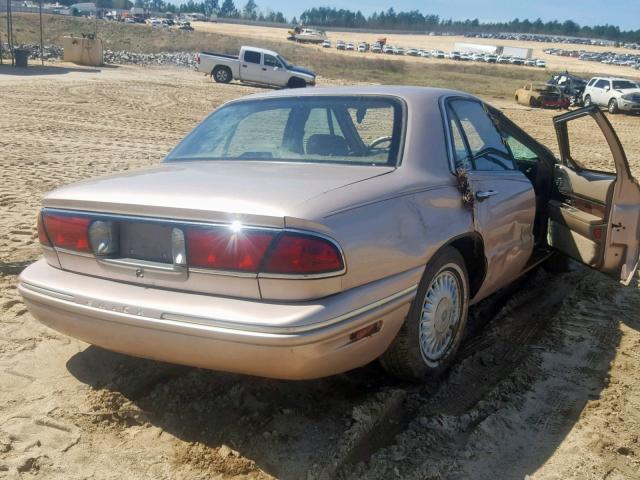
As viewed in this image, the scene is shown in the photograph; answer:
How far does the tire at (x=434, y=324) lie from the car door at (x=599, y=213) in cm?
133

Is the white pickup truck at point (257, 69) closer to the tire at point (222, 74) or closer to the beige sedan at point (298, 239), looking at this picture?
the tire at point (222, 74)

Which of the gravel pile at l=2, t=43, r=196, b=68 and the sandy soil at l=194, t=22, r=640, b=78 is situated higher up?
the sandy soil at l=194, t=22, r=640, b=78

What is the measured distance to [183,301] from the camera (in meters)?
2.73

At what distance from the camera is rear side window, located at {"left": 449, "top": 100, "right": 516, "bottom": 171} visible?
12.9 ft

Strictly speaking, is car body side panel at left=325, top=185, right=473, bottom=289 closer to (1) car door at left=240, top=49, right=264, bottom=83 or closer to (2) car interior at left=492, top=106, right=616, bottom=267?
(2) car interior at left=492, top=106, right=616, bottom=267

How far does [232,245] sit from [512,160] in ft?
8.28

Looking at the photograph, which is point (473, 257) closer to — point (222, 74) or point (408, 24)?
point (222, 74)

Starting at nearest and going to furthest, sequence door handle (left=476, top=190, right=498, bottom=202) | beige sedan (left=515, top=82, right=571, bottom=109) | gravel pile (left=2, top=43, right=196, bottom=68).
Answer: door handle (left=476, top=190, right=498, bottom=202) → beige sedan (left=515, top=82, right=571, bottom=109) → gravel pile (left=2, top=43, right=196, bottom=68)

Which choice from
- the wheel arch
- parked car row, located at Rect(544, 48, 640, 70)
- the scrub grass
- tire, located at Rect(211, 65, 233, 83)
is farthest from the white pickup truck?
parked car row, located at Rect(544, 48, 640, 70)

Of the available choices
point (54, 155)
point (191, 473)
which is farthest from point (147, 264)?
point (54, 155)

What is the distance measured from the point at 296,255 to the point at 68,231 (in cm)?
121

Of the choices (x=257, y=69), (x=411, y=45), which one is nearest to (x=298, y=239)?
(x=257, y=69)

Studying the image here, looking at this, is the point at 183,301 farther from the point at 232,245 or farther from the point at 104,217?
the point at 104,217

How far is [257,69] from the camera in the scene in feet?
103
